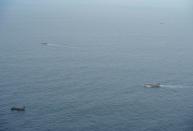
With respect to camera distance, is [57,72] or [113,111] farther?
[57,72]

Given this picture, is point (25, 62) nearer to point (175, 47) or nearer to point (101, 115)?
point (101, 115)

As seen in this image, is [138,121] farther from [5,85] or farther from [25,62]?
[25,62]

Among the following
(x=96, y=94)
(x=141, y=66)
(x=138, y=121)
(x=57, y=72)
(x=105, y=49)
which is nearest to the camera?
(x=138, y=121)

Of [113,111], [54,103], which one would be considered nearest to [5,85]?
[54,103]

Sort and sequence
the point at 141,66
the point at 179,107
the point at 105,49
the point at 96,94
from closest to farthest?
the point at 179,107, the point at 96,94, the point at 141,66, the point at 105,49

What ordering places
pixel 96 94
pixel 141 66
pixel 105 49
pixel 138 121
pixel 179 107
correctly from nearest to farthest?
pixel 138 121 → pixel 179 107 → pixel 96 94 → pixel 141 66 → pixel 105 49

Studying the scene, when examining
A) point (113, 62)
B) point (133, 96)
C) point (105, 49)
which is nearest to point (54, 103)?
point (133, 96)
